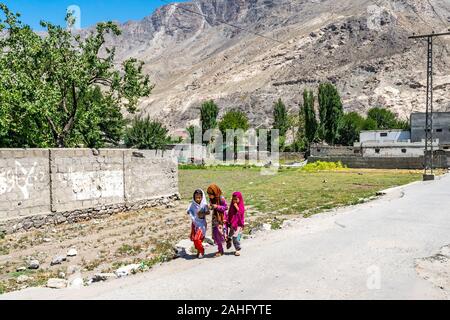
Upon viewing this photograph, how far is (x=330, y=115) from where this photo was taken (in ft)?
A: 250

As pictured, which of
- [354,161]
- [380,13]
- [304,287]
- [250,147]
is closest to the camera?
[304,287]

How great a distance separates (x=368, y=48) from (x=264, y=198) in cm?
12817

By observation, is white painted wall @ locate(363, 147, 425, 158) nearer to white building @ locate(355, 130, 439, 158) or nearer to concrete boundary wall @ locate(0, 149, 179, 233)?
white building @ locate(355, 130, 439, 158)

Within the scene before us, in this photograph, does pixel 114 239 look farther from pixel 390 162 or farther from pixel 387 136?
pixel 387 136

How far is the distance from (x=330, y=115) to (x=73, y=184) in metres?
65.5

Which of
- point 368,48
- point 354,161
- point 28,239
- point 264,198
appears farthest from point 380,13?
point 28,239

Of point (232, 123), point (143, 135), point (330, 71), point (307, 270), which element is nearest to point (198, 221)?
point (307, 270)

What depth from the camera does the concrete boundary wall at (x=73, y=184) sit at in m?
13.9

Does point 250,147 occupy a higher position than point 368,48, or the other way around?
point 368,48

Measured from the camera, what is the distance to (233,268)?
311 inches

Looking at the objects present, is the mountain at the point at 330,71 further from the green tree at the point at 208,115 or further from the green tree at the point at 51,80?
the green tree at the point at 51,80

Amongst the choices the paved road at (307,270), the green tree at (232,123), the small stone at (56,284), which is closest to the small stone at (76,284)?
the small stone at (56,284)
